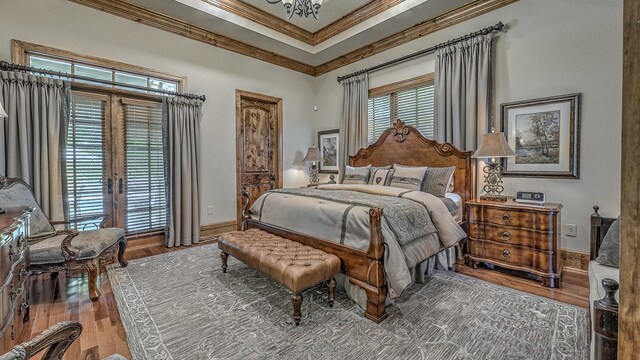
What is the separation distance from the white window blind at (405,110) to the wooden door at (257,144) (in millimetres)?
1870

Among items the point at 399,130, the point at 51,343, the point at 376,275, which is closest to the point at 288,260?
the point at 376,275

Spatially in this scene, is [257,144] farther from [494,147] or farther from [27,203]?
[494,147]

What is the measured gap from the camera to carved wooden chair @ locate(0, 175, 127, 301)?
2.35 metres

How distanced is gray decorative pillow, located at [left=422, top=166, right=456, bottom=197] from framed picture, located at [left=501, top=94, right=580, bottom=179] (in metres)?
0.69

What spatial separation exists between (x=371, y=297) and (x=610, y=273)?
4.63 feet

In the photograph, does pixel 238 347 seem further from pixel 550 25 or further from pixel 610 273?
pixel 550 25

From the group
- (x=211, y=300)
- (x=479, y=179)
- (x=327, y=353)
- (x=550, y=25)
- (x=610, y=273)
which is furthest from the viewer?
(x=479, y=179)

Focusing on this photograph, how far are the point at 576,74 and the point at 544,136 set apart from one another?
27.1 inches

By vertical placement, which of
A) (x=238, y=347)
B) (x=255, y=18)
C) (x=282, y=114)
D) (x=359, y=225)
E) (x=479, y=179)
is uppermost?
(x=255, y=18)

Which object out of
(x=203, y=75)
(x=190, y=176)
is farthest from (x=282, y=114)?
(x=190, y=176)

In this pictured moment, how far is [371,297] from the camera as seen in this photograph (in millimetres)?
2098

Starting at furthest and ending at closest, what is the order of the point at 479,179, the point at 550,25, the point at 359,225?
the point at 479,179, the point at 550,25, the point at 359,225

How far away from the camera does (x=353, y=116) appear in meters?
5.16

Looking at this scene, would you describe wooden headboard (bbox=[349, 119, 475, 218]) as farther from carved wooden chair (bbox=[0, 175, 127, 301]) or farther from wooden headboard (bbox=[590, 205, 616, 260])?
carved wooden chair (bbox=[0, 175, 127, 301])
